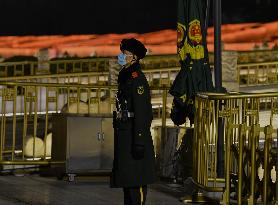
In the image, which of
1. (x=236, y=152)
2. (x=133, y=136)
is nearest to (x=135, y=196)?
(x=133, y=136)

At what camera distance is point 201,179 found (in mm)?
11133

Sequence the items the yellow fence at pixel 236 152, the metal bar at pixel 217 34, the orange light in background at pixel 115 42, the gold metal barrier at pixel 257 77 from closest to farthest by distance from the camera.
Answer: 1. the yellow fence at pixel 236 152
2. the metal bar at pixel 217 34
3. the gold metal barrier at pixel 257 77
4. the orange light in background at pixel 115 42

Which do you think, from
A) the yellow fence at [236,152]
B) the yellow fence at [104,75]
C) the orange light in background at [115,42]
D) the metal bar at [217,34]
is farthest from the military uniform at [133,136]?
the orange light in background at [115,42]

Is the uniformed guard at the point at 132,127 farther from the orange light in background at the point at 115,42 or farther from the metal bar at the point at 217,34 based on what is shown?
the orange light in background at the point at 115,42

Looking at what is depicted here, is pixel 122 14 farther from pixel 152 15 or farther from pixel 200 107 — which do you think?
pixel 200 107

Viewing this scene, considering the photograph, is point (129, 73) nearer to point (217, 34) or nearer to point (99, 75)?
point (217, 34)

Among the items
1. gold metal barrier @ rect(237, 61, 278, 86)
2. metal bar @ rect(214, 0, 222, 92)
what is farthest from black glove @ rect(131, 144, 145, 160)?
gold metal barrier @ rect(237, 61, 278, 86)

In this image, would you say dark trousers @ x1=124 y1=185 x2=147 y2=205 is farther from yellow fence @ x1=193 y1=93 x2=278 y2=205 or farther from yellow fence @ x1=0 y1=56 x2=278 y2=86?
yellow fence @ x1=0 y1=56 x2=278 y2=86

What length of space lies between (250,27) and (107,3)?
7300 mm

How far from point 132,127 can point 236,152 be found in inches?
57.7

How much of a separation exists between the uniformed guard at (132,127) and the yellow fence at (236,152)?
114 cm

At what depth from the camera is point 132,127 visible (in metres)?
9.16

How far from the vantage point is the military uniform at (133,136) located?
9.08 meters

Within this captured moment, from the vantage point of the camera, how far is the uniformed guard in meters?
9.11
